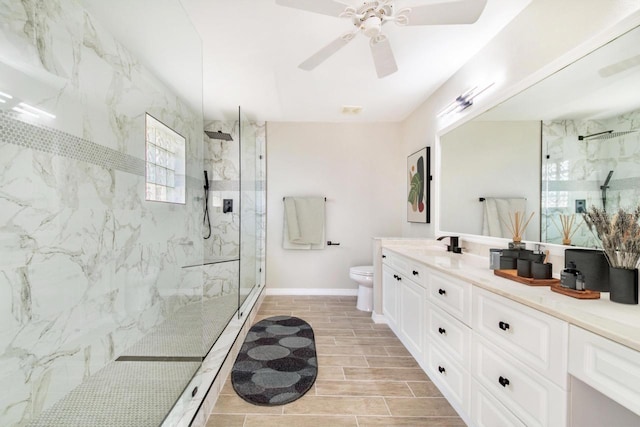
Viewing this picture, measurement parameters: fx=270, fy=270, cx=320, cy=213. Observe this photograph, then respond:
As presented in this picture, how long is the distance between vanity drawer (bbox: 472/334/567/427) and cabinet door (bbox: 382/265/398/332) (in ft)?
3.69

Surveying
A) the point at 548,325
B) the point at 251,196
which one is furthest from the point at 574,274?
the point at 251,196

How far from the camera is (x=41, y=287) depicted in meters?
1.25

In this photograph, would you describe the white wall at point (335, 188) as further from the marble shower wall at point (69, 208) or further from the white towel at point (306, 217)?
the marble shower wall at point (69, 208)

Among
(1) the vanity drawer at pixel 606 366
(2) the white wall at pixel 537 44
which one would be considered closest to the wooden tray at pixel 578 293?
(1) the vanity drawer at pixel 606 366

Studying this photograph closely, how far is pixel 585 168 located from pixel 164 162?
101 inches

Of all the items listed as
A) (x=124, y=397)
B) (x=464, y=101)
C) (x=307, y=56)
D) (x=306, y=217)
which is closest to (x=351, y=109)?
(x=307, y=56)

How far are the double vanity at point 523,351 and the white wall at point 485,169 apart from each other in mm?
492

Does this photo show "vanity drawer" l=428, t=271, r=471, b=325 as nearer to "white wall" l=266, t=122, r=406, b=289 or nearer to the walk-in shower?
the walk-in shower

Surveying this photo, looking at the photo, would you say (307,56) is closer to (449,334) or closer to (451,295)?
(451,295)

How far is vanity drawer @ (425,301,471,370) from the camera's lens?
1390 mm

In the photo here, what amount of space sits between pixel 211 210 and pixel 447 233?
2607 millimetres

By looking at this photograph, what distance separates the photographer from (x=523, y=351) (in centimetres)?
103

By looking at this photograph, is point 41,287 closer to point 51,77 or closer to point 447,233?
point 51,77

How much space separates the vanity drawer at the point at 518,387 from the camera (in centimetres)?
90
